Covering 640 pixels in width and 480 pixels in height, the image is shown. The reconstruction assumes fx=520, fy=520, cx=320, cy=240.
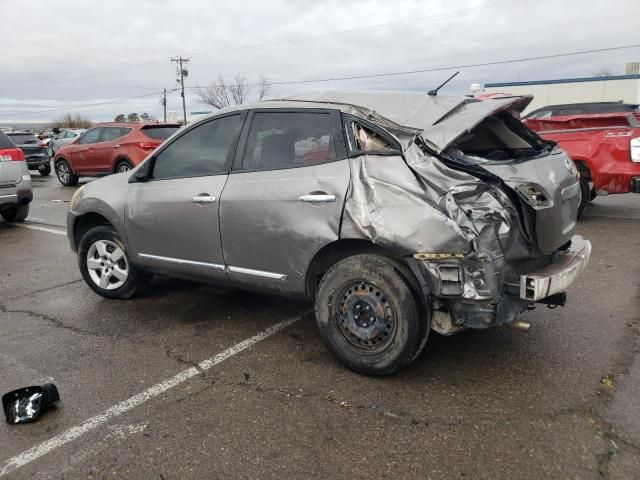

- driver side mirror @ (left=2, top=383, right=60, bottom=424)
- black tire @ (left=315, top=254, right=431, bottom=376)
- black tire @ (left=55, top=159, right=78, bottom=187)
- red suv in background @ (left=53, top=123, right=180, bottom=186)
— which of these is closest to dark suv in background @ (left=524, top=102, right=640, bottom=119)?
red suv in background @ (left=53, top=123, right=180, bottom=186)

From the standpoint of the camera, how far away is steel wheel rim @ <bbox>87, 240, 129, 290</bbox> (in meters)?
4.90

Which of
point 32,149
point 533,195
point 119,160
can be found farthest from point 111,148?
point 533,195

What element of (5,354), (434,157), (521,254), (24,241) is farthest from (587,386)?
(24,241)

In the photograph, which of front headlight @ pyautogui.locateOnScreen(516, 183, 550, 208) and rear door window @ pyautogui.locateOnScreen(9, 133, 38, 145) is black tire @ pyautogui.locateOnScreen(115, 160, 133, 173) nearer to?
rear door window @ pyautogui.locateOnScreen(9, 133, 38, 145)

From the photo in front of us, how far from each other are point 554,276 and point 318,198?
60.7 inches

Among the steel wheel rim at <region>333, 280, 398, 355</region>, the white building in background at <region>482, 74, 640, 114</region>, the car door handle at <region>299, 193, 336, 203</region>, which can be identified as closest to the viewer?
the steel wheel rim at <region>333, 280, 398, 355</region>

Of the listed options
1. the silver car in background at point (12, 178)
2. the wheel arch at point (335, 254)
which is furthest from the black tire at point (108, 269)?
the silver car in background at point (12, 178)

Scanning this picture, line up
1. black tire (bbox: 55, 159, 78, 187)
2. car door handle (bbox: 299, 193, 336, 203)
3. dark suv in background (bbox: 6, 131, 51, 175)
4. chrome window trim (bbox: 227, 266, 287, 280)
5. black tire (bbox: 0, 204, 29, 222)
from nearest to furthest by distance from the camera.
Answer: car door handle (bbox: 299, 193, 336, 203)
chrome window trim (bbox: 227, 266, 287, 280)
black tire (bbox: 0, 204, 29, 222)
black tire (bbox: 55, 159, 78, 187)
dark suv in background (bbox: 6, 131, 51, 175)

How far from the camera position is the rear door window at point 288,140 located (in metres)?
3.57

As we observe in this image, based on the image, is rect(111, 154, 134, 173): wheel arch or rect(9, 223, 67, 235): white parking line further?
rect(111, 154, 134, 173): wheel arch

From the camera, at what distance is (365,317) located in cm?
335

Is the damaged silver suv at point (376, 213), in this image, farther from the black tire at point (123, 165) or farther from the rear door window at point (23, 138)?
the rear door window at point (23, 138)

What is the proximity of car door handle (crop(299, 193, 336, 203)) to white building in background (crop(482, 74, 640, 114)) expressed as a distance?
38130 mm

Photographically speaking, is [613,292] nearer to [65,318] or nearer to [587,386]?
[587,386]
